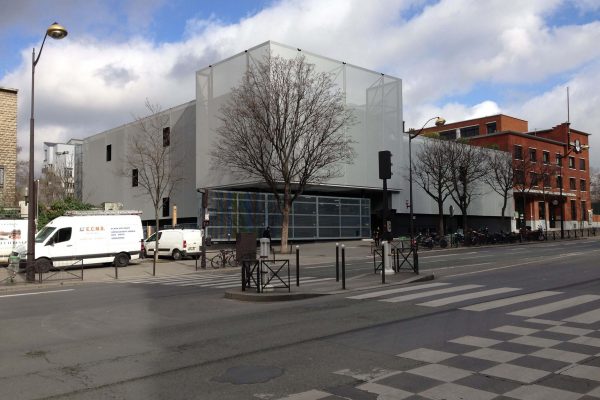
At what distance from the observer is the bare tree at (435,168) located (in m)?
44.9

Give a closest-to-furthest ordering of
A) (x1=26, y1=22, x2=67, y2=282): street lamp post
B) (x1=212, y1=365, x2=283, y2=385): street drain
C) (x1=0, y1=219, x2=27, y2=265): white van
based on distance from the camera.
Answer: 1. (x1=212, y1=365, x2=283, y2=385): street drain
2. (x1=26, y1=22, x2=67, y2=282): street lamp post
3. (x1=0, y1=219, x2=27, y2=265): white van

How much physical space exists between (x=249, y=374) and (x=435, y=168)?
42374mm

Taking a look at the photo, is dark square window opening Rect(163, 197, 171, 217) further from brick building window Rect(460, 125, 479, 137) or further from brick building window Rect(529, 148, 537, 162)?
brick building window Rect(460, 125, 479, 137)

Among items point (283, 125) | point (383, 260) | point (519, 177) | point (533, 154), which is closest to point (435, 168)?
point (519, 177)

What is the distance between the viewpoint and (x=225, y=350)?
7262 mm

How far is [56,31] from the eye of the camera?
54.9ft

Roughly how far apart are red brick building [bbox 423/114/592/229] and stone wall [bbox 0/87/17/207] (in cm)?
4593

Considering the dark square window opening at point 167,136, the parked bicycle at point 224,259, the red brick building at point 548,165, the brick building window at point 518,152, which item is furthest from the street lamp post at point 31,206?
the brick building window at point 518,152

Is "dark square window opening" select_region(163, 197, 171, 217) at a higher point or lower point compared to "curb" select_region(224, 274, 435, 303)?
higher

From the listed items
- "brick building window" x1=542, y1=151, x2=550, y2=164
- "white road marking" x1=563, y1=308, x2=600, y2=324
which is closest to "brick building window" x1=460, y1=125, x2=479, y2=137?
"brick building window" x1=542, y1=151, x2=550, y2=164

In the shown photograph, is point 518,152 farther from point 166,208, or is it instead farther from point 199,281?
point 199,281

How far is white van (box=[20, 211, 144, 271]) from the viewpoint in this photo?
24134 mm

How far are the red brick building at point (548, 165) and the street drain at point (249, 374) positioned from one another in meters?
54.7

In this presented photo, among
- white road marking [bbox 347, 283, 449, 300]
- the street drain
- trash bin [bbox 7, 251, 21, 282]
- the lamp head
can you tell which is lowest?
white road marking [bbox 347, 283, 449, 300]
